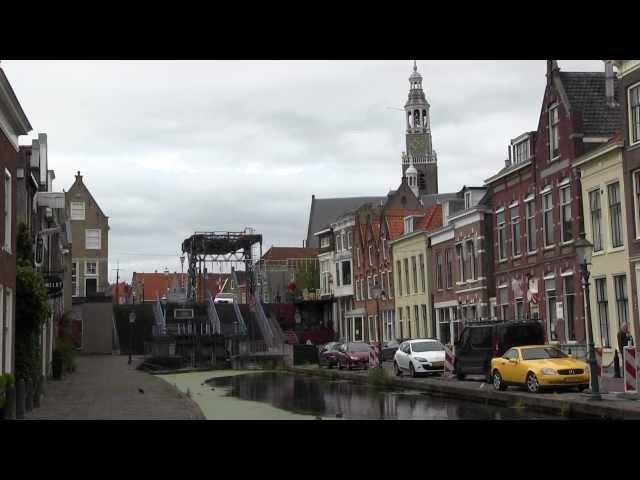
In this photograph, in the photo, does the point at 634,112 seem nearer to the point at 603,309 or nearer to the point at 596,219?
the point at 596,219

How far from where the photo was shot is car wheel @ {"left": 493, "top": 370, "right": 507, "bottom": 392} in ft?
84.7

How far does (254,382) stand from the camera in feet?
130

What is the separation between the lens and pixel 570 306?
3578 cm

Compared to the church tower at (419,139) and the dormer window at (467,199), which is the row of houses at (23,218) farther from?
the church tower at (419,139)

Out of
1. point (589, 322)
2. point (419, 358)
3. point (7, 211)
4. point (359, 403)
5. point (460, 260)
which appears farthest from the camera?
point (460, 260)

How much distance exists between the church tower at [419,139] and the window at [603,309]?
112441 mm

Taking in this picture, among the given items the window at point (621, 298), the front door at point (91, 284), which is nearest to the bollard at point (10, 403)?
the window at point (621, 298)

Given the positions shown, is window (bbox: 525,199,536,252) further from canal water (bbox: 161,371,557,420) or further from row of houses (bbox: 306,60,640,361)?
canal water (bbox: 161,371,557,420)

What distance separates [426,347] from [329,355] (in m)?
12.4

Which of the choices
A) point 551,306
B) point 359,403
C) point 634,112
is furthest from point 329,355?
point 634,112

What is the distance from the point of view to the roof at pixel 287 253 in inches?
4454

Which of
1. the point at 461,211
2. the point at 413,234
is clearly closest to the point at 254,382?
the point at 461,211
